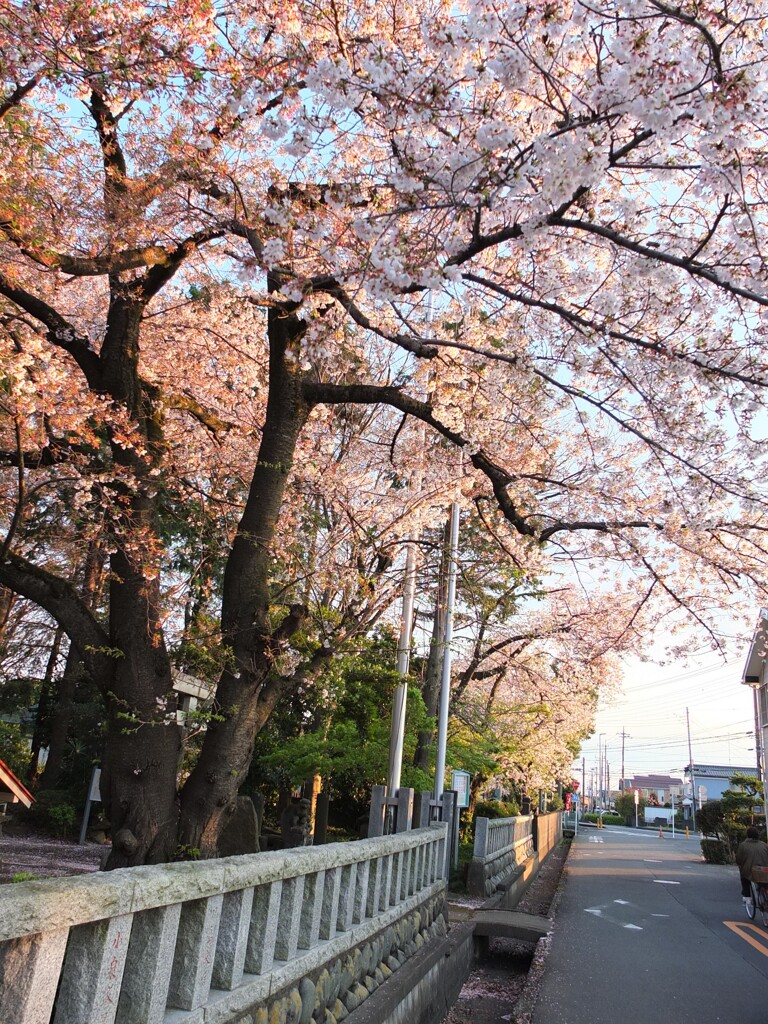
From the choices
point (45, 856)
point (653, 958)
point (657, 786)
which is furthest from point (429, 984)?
point (657, 786)

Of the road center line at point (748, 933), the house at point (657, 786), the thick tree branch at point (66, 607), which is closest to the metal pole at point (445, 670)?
the road center line at point (748, 933)

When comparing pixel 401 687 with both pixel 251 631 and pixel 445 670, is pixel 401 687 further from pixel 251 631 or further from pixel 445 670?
pixel 251 631

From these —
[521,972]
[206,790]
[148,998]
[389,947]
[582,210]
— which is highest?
[582,210]

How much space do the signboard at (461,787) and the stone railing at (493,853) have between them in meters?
0.47

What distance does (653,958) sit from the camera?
383 inches

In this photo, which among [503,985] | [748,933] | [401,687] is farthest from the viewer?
[401,687]

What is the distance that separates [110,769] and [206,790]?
0.82 metres

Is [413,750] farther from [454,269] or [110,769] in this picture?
[454,269]

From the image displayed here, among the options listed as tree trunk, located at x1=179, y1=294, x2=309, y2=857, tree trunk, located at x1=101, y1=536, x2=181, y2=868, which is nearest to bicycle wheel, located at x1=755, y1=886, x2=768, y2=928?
tree trunk, located at x1=179, y1=294, x2=309, y2=857

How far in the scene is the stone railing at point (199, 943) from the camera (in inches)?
88.5

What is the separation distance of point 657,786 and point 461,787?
13043cm

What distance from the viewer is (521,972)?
10.8 metres

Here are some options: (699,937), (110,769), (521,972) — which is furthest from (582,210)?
(699,937)

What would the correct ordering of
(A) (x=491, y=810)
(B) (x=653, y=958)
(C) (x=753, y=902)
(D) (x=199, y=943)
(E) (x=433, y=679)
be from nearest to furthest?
(D) (x=199, y=943) → (B) (x=653, y=958) → (C) (x=753, y=902) → (E) (x=433, y=679) → (A) (x=491, y=810)
